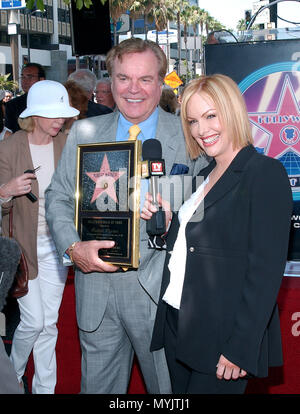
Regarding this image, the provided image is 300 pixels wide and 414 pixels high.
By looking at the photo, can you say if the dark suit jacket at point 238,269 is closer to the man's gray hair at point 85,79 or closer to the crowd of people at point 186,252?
the crowd of people at point 186,252

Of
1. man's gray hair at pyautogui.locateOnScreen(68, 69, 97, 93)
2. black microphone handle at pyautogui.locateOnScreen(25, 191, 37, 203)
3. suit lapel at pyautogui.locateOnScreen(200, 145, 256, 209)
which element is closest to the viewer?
suit lapel at pyautogui.locateOnScreen(200, 145, 256, 209)

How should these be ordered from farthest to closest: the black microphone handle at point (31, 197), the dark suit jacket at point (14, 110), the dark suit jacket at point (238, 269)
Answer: the dark suit jacket at point (14, 110) → the black microphone handle at point (31, 197) → the dark suit jacket at point (238, 269)

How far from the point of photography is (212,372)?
2551 millimetres

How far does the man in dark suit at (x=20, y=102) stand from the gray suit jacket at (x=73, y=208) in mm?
4837

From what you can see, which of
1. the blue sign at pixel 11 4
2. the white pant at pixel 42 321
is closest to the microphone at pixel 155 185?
the white pant at pixel 42 321

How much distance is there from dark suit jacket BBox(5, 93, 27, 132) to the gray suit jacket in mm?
4837

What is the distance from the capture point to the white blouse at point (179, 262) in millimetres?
2686

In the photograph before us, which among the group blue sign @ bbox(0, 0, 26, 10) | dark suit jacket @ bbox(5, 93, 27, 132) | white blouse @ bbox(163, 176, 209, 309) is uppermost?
blue sign @ bbox(0, 0, 26, 10)

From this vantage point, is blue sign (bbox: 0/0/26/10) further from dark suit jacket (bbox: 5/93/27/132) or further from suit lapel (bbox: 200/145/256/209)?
suit lapel (bbox: 200/145/256/209)

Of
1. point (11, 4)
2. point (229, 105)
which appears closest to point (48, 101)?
point (229, 105)

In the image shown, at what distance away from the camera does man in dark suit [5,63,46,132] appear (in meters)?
7.82

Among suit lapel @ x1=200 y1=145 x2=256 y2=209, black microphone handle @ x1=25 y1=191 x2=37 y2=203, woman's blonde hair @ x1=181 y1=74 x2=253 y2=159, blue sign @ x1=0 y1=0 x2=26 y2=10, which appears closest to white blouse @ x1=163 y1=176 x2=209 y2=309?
suit lapel @ x1=200 y1=145 x2=256 y2=209

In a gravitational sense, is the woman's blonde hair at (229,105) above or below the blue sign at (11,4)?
below
